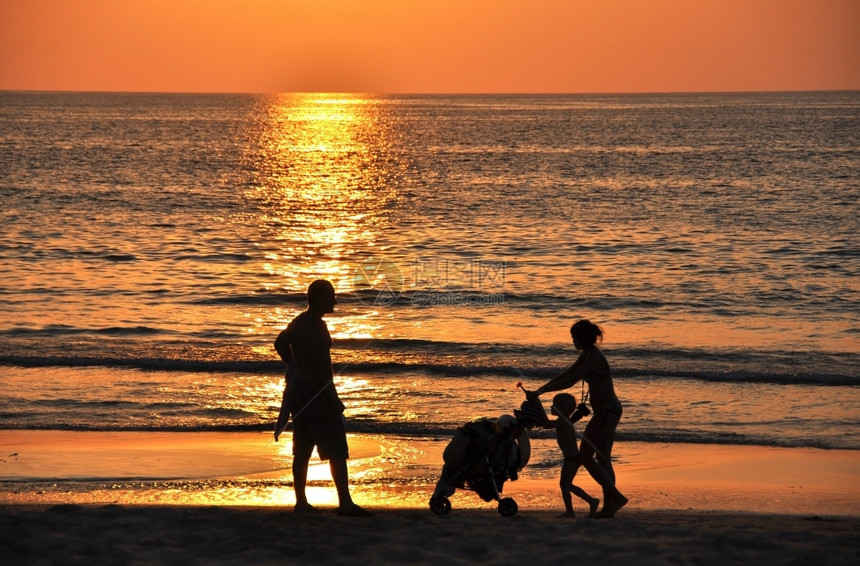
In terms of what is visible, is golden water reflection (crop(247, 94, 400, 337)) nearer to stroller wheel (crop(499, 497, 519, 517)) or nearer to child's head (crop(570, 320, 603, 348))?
stroller wheel (crop(499, 497, 519, 517))

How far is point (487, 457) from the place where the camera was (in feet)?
26.1

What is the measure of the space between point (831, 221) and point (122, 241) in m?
25.0

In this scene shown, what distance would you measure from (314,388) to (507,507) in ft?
5.91

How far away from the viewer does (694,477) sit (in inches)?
400

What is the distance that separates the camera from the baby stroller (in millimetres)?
7945

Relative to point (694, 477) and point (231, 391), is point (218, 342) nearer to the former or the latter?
point (231, 391)

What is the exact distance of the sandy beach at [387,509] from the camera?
6.96 meters

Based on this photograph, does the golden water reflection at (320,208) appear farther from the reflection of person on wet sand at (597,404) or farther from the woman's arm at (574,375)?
the woman's arm at (574,375)

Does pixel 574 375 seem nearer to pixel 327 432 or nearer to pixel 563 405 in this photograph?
pixel 563 405

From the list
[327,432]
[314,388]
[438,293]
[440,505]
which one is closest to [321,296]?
[314,388]

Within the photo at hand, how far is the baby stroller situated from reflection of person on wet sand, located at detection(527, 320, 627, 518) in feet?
1.20

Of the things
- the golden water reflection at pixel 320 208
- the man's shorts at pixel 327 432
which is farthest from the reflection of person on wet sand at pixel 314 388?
the golden water reflection at pixel 320 208

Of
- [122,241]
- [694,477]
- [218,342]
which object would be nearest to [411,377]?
[218,342]

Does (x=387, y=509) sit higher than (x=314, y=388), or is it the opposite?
(x=314, y=388)
